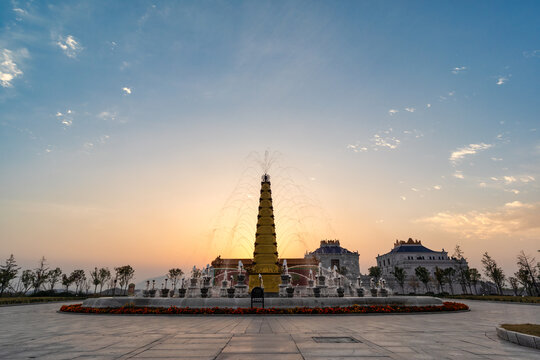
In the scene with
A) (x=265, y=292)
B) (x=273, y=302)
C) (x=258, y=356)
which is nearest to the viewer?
(x=258, y=356)

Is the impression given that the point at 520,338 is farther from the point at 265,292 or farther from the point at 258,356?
the point at 265,292

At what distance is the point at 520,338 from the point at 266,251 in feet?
96.5

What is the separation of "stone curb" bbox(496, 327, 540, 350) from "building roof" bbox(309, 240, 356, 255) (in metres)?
92.5

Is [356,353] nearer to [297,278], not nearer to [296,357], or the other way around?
[296,357]

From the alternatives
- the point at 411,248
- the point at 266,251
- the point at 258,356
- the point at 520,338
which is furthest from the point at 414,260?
the point at 258,356

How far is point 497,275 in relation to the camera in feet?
207

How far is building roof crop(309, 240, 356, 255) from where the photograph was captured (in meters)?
101

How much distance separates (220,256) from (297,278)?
812 inches

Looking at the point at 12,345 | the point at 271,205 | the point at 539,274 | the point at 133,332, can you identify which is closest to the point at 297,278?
the point at 271,205

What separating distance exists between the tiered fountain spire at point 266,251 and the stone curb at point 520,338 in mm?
27116

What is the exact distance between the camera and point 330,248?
336 feet

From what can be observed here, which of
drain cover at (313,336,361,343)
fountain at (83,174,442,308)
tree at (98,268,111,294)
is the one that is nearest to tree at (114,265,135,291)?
tree at (98,268,111,294)

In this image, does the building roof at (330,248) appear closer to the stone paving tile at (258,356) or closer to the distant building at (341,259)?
the distant building at (341,259)

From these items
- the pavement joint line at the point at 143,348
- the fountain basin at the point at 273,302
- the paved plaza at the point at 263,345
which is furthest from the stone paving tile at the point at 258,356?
the fountain basin at the point at 273,302
